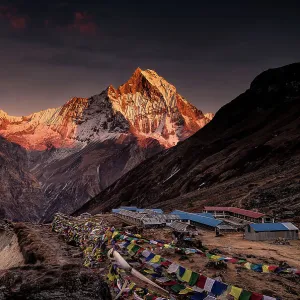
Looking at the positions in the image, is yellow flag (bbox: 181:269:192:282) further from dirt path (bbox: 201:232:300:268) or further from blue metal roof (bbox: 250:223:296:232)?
blue metal roof (bbox: 250:223:296:232)

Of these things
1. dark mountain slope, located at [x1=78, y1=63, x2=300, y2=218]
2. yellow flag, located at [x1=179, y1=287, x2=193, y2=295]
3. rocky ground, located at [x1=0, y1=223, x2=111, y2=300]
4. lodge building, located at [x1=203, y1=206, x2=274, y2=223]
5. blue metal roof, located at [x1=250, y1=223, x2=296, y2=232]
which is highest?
dark mountain slope, located at [x1=78, y1=63, x2=300, y2=218]

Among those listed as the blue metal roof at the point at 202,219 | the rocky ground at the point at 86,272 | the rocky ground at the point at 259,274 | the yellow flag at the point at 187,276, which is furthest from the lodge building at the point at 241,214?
the yellow flag at the point at 187,276

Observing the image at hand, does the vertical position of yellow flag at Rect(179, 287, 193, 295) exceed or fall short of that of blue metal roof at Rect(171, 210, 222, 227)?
it falls short

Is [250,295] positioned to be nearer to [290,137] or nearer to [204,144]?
[290,137]

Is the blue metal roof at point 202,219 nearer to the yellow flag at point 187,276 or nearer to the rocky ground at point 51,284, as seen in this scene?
the yellow flag at point 187,276

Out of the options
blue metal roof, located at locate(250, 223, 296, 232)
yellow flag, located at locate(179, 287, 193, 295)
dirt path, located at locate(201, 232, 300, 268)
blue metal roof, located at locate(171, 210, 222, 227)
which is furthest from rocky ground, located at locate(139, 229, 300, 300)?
blue metal roof, located at locate(171, 210, 222, 227)

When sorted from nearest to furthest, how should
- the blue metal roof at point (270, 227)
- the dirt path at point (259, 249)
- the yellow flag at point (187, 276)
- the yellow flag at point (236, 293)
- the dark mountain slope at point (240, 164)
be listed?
the yellow flag at point (236, 293) → the yellow flag at point (187, 276) → the dirt path at point (259, 249) → the blue metal roof at point (270, 227) → the dark mountain slope at point (240, 164)

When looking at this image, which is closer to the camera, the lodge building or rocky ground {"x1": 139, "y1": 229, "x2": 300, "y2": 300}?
rocky ground {"x1": 139, "y1": 229, "x2": 300, "y2": 300}

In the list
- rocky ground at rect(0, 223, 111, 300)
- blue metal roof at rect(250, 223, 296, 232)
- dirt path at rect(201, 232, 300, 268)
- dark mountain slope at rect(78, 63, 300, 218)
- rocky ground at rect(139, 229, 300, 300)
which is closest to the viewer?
rocky ground at rect(0, 223, 111, 300)

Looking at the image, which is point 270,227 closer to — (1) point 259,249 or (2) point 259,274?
(1) point 259,249
